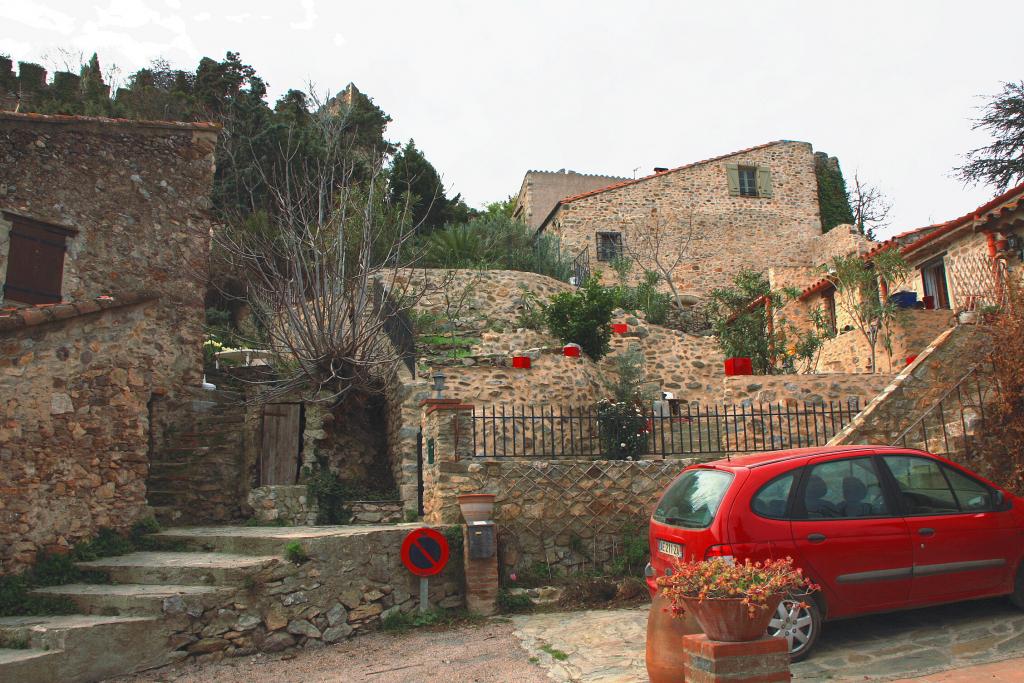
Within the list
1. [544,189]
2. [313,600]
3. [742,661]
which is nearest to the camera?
[742,661]

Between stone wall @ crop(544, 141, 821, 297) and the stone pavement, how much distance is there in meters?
17.4

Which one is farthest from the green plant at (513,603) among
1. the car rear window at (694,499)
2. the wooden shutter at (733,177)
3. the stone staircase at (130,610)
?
the wooden shutter at (733,177)

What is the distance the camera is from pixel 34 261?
34.0ft

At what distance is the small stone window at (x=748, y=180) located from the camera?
24.8 meters

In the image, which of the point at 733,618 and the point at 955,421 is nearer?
the point at 733,618

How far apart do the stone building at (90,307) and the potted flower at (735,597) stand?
6052mm

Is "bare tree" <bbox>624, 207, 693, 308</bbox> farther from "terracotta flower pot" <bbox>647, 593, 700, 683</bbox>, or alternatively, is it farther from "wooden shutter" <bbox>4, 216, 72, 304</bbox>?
"terracotta flower pot" <bbox>647, 593, 700, 683</bbox>

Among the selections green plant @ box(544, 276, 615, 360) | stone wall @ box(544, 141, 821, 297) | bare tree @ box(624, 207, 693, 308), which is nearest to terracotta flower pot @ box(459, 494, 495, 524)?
green plant @ box(544, 276, 615, 360)

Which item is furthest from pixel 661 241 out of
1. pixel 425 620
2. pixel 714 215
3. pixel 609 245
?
pixel 425 620

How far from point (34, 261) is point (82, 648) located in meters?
6.94

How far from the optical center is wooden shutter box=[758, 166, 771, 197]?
24891 millimetres

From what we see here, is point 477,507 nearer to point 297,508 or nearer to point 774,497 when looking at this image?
point 774,497

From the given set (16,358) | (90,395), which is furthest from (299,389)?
(16,358)

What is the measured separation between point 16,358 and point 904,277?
13.6 metres
